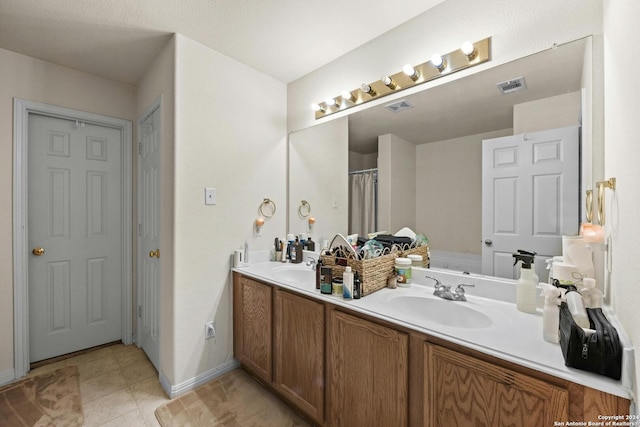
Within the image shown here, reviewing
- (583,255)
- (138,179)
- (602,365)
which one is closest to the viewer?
(602,365)

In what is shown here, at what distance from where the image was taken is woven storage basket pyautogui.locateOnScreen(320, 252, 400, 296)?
1417 millimetres

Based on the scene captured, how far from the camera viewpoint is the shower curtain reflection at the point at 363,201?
74.1 inches

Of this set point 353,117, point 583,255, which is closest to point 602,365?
point 583,255

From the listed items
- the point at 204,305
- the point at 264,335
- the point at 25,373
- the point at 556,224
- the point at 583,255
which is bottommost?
the point at 25,373

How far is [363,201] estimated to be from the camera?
1.95 meters

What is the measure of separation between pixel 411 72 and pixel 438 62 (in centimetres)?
16

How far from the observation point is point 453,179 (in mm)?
1512

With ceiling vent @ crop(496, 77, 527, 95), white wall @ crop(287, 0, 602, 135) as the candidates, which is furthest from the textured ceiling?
ceiling vent @ crop(496, 77, 527, 95)

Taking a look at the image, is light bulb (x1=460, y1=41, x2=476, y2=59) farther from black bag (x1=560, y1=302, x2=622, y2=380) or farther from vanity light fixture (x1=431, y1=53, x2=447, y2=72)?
black bag (x1=560, y1=302, x2=622, y2=380)

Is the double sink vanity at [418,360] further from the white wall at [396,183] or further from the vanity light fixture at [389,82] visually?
the vanity light fixture at [389,82]

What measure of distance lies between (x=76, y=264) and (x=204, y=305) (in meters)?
1.32

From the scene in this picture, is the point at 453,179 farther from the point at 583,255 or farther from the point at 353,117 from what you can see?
the point at 353,117

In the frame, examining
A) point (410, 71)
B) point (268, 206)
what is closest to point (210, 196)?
point (268, 206)

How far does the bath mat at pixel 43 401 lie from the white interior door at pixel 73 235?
14.3 inches
